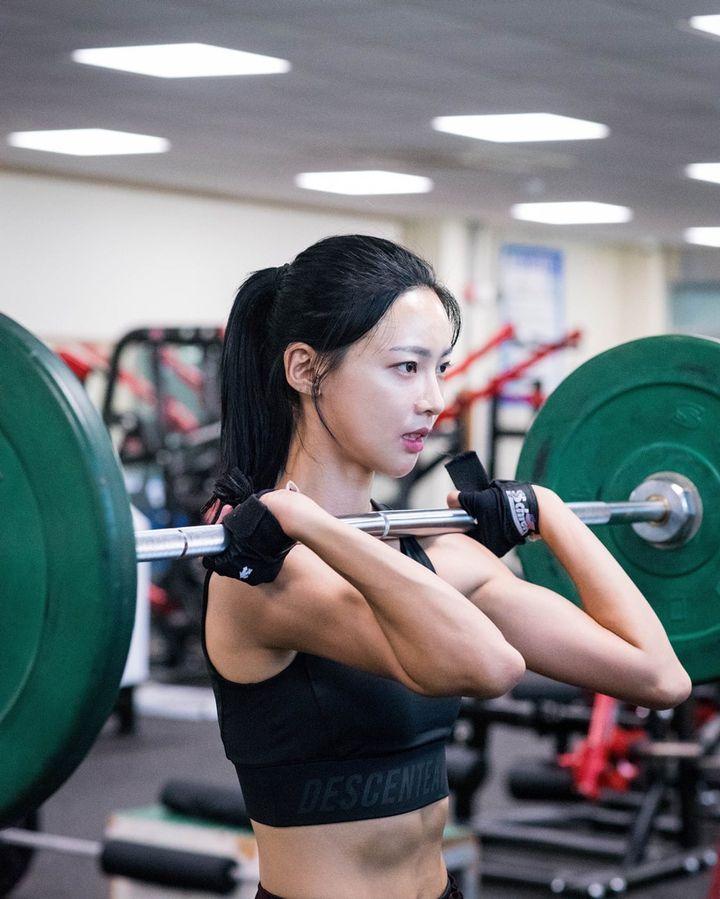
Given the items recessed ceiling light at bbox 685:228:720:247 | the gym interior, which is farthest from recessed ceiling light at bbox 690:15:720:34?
recessed ceiling light at bbox 685:228:720:247

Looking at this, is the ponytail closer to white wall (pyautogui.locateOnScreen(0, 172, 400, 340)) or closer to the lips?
the lips

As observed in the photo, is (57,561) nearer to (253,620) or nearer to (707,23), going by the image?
(253,620)

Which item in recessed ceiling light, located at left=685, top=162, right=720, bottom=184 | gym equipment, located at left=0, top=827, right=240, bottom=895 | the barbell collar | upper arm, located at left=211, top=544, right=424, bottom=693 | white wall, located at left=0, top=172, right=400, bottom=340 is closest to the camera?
the barbell collar

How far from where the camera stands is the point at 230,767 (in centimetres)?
520

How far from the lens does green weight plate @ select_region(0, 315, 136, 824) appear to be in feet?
3.75

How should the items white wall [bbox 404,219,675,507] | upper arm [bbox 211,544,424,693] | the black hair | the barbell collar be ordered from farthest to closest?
1. white wall [bbox 404,219,675,507]
2. the black hair
3. upper arm [bbox 211,544,424,693]
4. the barbell collar

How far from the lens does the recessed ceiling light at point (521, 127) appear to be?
6.52 meters

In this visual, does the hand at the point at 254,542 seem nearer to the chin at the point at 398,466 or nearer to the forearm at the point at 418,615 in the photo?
the forearm at the point at 418,615

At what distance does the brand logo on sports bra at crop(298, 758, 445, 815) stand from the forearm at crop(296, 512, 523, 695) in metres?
0.17

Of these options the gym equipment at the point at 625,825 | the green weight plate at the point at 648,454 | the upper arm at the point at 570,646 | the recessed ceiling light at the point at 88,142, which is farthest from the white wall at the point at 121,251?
the upper arm at the point at 570,646

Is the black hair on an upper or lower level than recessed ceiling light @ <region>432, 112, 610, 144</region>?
lower

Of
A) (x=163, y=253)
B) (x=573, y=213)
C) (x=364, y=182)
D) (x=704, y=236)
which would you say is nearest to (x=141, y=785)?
(x=163, y=253)

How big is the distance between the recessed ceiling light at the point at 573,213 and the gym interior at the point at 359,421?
5 cm

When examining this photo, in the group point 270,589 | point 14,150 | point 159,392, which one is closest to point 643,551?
point 270,589
